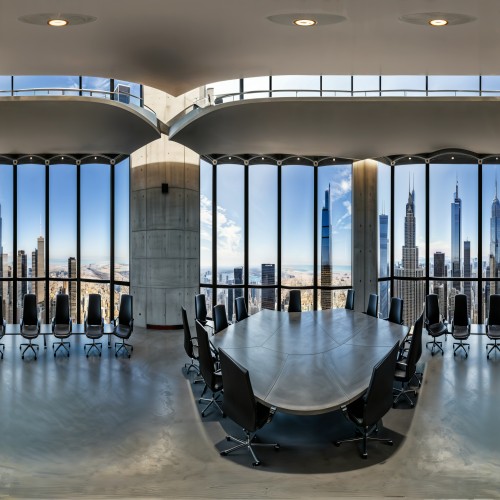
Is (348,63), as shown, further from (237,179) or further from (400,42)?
(237,179)

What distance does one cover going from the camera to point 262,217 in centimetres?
1177

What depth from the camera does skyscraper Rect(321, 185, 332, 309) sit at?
11.9m

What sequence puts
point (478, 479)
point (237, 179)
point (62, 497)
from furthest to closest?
1. point (237, 179)
2. point (478, 479)
3. point (62, 497)

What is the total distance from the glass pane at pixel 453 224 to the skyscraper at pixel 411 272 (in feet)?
1.28

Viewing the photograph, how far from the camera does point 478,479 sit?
4.11m

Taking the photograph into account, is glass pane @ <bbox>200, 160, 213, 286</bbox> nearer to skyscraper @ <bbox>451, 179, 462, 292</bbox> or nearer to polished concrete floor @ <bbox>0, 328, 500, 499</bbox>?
polished concrete floor @ <bbox>0, 328, 500, 499</bbox>

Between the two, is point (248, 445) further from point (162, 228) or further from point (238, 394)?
point (162, 228)

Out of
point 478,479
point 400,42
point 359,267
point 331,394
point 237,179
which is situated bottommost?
point 478,479

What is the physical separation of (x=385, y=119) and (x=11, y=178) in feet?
29.8

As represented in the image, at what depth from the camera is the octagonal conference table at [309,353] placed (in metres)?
4.45

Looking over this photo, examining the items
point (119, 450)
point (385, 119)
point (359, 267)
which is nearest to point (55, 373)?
point (119, 450)

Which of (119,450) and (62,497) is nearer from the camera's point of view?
(62,497)

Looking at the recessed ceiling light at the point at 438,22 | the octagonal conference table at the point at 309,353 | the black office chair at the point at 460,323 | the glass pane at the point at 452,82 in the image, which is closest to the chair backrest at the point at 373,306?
the octagonal conference table at the point at 309,353

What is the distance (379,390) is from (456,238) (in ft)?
26.3
